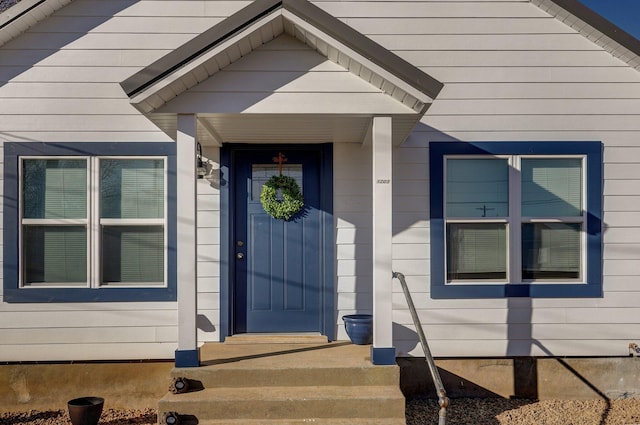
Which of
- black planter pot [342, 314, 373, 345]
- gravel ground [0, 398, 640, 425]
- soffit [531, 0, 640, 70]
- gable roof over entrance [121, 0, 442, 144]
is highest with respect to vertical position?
soffit [531, 0, 640, 70]

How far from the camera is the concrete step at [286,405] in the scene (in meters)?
4.92

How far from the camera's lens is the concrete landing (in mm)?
4945

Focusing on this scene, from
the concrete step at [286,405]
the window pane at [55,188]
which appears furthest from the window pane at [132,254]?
the concrete step at [286,405]

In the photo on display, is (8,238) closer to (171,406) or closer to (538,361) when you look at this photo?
(171,406)

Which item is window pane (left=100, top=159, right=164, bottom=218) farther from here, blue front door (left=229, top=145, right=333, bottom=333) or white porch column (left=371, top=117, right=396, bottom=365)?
white porch column (left=371, top=117, right=396, bottom=365)

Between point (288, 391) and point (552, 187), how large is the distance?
3672 millimetres

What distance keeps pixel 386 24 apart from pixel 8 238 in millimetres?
4724

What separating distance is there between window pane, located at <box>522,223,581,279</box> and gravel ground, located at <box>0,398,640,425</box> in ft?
4.50

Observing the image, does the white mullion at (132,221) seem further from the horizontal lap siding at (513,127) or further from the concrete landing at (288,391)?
the horizontal lap siding at (513,127)

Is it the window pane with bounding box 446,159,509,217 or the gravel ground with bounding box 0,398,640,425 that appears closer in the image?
the gravel ground with bounding box 0,398,640,425

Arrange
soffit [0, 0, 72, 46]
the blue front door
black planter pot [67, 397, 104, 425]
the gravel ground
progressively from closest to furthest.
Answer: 1. black planter pot [67, 397, 104, 425]
2. the gravel ground
3. soffit [0, 0, 72, 46]
4. the blue front door

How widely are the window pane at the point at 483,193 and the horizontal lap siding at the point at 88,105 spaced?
116 inches

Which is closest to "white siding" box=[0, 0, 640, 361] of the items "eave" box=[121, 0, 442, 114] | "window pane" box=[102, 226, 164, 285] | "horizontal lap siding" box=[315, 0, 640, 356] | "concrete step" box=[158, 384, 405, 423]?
"horizontal lap siding" box=[315, 0, 640, 356]

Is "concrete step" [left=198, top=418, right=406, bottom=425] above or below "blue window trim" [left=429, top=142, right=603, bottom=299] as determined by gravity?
below
